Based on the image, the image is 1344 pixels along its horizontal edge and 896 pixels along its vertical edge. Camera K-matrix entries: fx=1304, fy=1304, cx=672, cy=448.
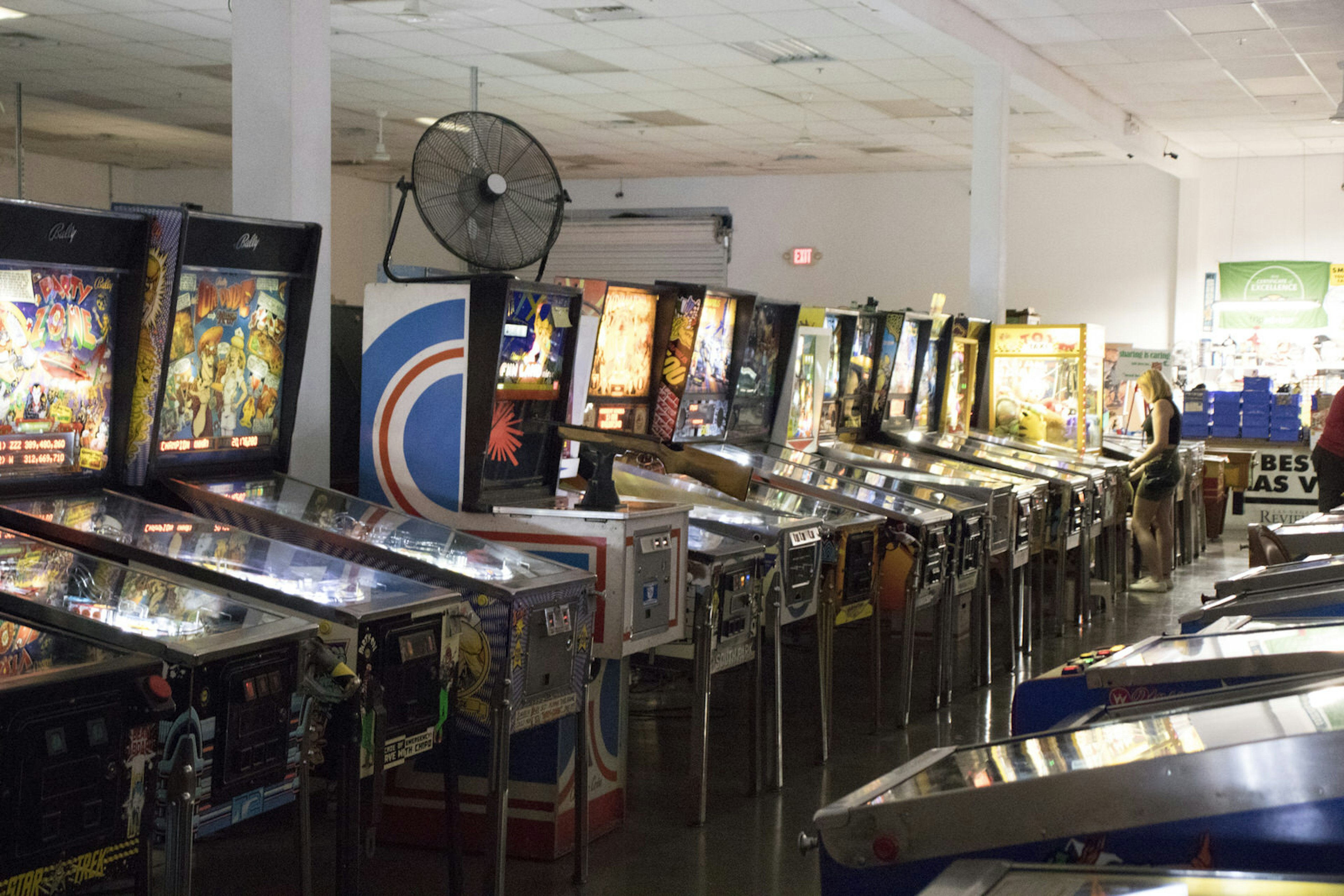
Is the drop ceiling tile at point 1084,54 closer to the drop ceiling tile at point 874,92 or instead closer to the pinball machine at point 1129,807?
the drop ceiling tile at point 874,92

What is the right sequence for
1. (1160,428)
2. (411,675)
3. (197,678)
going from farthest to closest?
1. (1160,428)
2. (411,675)
3. (197,678)

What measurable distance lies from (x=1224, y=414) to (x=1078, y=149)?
2.90 metres

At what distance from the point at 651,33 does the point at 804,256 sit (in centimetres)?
668

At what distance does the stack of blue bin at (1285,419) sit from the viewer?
11.6m

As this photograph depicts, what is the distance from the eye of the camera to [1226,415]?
39.1ft

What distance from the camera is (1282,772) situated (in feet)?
4.58

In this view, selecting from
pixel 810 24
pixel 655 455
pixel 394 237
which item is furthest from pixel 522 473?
pixel 810 24

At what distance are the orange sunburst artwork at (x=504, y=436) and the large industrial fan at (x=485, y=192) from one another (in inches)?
18.5

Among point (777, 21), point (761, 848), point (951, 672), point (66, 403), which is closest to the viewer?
point (66, 403)

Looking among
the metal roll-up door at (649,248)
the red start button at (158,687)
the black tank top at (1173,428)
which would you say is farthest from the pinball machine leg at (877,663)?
the metal roll-up door at (649,248)

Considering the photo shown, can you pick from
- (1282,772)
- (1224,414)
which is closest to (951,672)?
(1282,772)

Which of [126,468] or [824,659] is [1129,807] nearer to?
[126,468]

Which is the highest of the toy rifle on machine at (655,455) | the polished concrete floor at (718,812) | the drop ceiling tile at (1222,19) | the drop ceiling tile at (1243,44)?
the drop ceiling tile at (1222,19)

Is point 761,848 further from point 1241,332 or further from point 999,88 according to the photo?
point 1241,332
